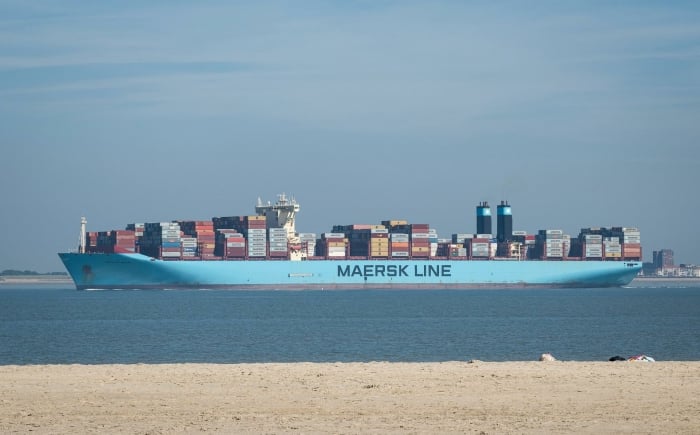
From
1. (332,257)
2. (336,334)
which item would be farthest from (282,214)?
(336,334)

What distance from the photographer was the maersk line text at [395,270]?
8594 centimetres

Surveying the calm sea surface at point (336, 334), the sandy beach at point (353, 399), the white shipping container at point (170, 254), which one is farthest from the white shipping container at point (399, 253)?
the sandy beach at point (353, 399)

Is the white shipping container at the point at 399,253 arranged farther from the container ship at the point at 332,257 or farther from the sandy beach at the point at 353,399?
the sandy beach at the point at 353,399

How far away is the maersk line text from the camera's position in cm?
8594

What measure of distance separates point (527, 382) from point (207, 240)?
66842 millimetres

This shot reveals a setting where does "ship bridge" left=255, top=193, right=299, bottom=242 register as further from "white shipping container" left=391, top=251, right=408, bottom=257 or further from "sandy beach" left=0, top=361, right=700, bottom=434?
"sandy beach" left=0, top=361, right=700, bottom=434

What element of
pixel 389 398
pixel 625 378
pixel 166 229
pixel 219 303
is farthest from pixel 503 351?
pixel 166 229

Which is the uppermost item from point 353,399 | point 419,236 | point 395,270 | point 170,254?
point 419,236

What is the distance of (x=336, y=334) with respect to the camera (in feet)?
121

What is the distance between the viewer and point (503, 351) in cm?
2941

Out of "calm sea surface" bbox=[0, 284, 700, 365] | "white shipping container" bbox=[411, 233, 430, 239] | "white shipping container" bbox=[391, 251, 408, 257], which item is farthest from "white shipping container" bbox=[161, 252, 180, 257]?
"calm sea surface" bbox=[0, 284, 700, 365]

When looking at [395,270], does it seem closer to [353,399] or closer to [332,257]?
[332,257]

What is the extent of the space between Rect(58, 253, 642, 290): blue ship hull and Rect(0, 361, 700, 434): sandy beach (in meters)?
60.6

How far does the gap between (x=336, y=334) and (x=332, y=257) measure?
50.3 metres
